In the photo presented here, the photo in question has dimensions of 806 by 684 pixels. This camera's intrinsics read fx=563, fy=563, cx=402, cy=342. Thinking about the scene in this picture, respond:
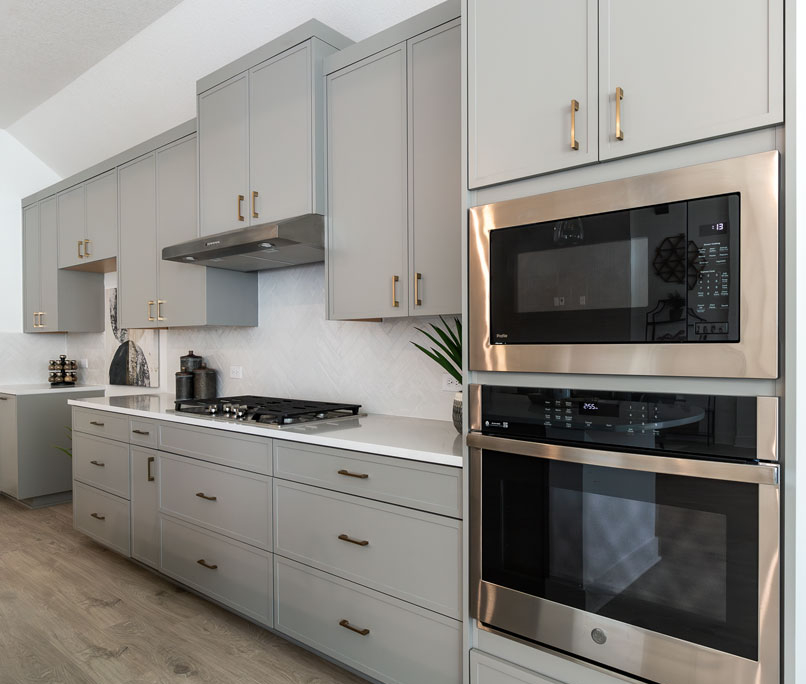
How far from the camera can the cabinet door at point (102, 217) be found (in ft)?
13.0

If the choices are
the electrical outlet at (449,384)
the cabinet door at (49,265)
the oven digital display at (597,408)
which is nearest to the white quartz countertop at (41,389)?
the cabinet door at (49,265)

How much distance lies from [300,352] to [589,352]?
208 cm

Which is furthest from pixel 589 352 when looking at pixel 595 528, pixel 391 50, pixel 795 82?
pixel 391 50

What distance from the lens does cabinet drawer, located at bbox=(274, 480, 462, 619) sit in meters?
1.78

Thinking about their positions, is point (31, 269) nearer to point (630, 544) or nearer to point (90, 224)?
point (90, 224)

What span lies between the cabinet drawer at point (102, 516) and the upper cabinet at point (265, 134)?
168 centimetres

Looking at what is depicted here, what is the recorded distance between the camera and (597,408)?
143 cm

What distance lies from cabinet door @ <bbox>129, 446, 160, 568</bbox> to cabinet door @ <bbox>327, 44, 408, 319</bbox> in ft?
4.61

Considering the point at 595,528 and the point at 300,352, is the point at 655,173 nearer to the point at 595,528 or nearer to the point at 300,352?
the point at 595,528

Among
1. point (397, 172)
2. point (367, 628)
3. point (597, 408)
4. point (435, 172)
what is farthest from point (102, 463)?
point (597, 408)

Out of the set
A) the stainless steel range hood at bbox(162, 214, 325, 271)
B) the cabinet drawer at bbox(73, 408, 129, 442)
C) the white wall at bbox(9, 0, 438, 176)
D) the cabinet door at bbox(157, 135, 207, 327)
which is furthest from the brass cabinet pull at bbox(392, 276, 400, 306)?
the cabinet drawer at bbox(73, 408, 129, 442)

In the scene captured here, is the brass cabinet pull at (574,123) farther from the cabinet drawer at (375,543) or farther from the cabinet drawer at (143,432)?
the cabinet drawer at (143,432)

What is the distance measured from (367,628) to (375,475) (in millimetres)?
546

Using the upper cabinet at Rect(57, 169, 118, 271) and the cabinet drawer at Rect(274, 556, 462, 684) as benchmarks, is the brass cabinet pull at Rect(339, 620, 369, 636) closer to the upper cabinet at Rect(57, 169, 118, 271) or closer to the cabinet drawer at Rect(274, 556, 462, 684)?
the cabinet drawer at Rect(274, 556, 462, 684)
